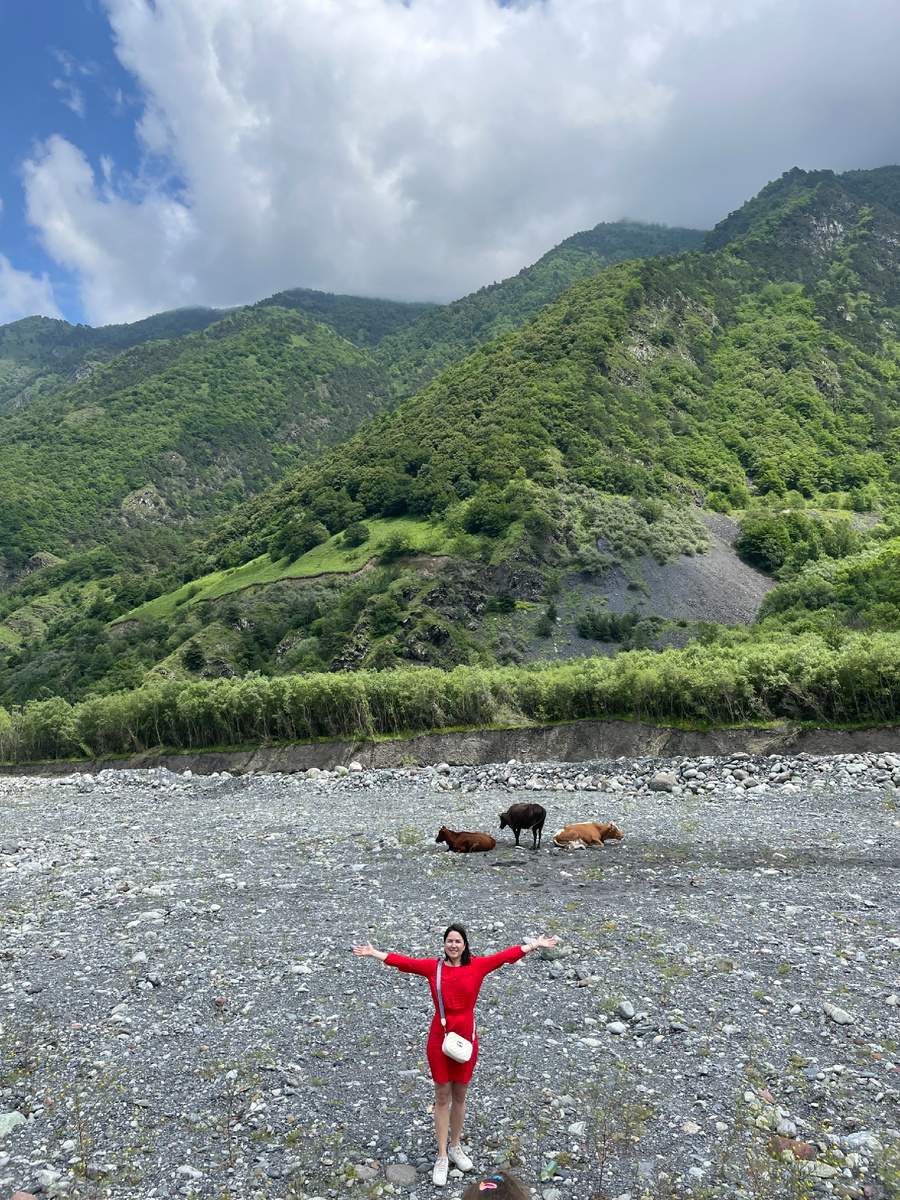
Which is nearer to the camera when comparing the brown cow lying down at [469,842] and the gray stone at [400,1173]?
the gray stone at [400,1173]

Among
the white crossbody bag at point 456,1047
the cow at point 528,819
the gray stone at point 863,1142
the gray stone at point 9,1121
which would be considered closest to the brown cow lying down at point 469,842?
the cow at point 528,819

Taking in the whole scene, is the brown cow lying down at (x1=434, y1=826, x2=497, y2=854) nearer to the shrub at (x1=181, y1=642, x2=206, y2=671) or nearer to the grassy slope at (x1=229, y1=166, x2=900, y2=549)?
the shrub at (x1=181, y1=642, x2=206, y2=671)

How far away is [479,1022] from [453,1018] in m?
4.71

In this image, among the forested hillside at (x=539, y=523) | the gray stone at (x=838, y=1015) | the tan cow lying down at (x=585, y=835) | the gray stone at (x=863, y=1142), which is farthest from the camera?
the forested hillside at (x=539, y=523)

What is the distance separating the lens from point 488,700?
183 ft

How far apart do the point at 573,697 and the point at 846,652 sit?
18169mm

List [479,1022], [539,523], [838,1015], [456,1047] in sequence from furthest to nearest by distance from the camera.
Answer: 1. [539,523]
2. [479,1022]
3. [838,1015]
4. [456,1047]

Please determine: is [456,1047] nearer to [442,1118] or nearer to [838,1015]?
[442,1118]

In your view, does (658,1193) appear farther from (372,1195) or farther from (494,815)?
(494,815)

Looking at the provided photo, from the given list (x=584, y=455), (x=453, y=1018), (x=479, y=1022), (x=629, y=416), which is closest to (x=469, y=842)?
(x=479, y=1022)

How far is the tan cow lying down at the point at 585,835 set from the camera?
23953 mm

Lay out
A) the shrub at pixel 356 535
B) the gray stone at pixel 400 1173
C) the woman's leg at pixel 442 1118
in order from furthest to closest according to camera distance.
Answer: the shrub at pixel 356 535 < the gray stone at pixel 400 1173 < the woman's leg at pixel 442 1118

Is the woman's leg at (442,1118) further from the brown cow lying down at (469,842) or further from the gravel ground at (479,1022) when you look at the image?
the brown cow lying down at (469,842)

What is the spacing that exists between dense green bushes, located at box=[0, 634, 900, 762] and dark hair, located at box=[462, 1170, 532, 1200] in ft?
127
